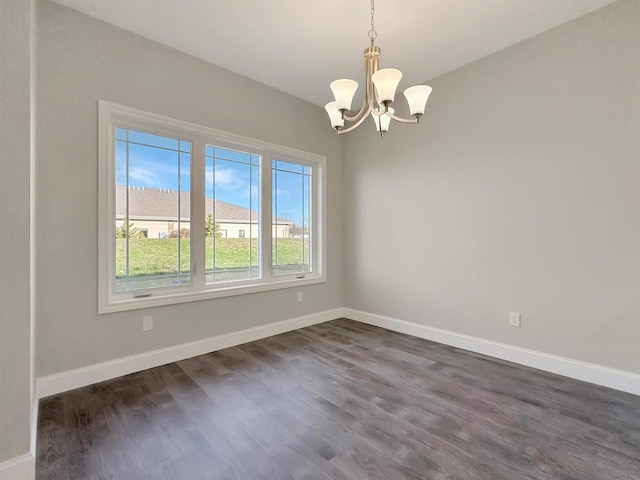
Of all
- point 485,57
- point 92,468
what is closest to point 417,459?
point 92,468

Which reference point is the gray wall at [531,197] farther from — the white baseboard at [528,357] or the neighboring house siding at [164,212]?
the neighboring house siding at [164,212]

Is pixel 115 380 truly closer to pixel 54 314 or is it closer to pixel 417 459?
pixel 54 314

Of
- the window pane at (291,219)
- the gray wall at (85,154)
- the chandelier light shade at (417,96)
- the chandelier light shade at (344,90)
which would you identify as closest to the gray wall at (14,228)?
the gray wall at (85,154)

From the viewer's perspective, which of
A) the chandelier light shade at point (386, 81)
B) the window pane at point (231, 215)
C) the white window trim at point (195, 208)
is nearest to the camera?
the chandelier light shade at point (386, 81)

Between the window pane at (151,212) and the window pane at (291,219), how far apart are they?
1065mm

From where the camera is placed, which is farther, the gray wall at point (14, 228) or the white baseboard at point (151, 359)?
the white baseboard at point (151, 359)

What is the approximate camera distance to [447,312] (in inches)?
127

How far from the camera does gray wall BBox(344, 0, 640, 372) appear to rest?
2.27 meters

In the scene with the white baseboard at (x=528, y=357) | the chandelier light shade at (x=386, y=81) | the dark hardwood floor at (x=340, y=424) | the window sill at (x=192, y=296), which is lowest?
the dark hardwood floor at (x=340, y=424)

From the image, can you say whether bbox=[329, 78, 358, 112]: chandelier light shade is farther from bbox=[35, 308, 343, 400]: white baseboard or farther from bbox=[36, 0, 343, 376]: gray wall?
bbox=[35, 308, 343, 400]: white baseboard

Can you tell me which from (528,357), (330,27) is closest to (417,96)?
(330,27)

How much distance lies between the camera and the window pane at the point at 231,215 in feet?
10.3

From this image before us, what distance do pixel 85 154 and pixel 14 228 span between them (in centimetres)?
124

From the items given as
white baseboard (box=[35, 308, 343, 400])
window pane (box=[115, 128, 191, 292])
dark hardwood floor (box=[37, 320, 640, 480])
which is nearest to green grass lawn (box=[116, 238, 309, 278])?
window pane (box=[115, 128, 191, 292])
